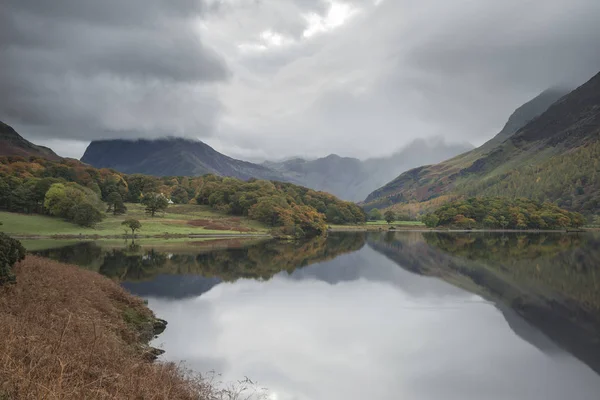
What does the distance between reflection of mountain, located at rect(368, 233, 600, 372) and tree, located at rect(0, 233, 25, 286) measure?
3239 cm

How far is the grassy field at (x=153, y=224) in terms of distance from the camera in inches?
3848

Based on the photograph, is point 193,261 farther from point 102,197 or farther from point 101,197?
point 102,197

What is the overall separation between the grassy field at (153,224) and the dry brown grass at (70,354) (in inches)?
3241

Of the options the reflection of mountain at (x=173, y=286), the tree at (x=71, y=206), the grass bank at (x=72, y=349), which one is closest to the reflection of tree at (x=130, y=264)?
the reflection of mountain at (x=173, y=286)

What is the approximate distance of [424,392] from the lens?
66.1 ft

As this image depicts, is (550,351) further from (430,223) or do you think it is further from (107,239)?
(430,223)

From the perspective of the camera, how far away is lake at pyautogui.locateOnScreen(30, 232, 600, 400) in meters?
21.4

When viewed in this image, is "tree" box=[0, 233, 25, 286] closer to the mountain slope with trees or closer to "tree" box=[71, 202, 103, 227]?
"tree" box=[71, 202, 103, 227]

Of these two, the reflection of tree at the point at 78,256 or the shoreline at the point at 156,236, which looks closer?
the reflection of tree at the point at 78,256

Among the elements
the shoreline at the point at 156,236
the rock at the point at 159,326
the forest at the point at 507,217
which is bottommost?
the shoreline at the point at 156,236

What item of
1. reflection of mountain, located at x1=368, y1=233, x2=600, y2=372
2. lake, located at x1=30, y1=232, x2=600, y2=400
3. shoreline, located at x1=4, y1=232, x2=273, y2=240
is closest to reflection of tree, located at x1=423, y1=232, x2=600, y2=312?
reflection of mountain, located at x1=368, y1=233, x2=600, y2=372

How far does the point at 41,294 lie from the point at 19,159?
196 meters

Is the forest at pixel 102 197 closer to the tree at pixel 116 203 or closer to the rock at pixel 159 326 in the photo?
the tree at pixel 116 203

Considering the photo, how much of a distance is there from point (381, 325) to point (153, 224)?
101 m
